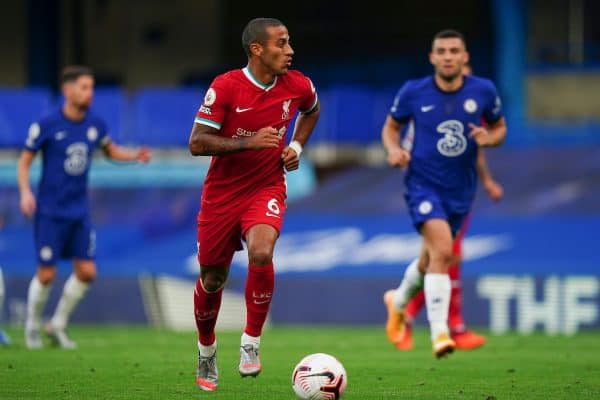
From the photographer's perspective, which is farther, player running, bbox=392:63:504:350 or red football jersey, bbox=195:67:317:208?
player running, bbox=392:63:504:350

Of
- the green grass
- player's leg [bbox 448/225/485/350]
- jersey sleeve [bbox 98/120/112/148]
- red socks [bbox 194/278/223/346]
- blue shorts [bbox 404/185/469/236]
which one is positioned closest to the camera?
the green grass

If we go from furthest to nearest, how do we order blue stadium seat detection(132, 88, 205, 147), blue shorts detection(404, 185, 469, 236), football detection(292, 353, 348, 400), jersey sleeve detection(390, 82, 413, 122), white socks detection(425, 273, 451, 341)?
blue stadium seat detection(132, 88, 205, 147), jersey sleeve detection(390, 82, 413, 122), blue shorts detection(404, 185, 469, 236), white socks detection(425, 273, 451, 341), football detection(292, 353, 348, 400)

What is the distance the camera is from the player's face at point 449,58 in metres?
11.2

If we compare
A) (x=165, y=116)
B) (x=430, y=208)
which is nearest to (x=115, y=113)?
(x=165, y=116)

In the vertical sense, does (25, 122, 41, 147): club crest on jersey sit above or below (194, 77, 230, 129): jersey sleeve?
below

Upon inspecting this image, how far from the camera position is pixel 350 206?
20281 millimetres

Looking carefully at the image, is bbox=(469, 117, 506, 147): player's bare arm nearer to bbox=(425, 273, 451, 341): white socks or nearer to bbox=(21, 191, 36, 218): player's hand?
bbox=(425, 273, 451, 341): white socks

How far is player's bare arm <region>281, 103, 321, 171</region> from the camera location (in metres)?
9.06

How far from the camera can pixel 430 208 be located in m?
11.0

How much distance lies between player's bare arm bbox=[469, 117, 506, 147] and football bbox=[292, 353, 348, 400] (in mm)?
3083

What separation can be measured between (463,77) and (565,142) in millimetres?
10798

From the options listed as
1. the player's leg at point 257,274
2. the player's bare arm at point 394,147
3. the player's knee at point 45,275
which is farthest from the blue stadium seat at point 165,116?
the player's leg at point 257,274

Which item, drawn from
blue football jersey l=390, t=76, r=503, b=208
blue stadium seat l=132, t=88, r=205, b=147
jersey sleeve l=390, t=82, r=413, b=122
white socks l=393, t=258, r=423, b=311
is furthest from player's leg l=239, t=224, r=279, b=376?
blue stadium seat l=132, t=88, r=205, b=147

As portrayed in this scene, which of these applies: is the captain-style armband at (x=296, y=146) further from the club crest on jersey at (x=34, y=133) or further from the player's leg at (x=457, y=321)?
the club crest on jersey at (x=34, y=133)
